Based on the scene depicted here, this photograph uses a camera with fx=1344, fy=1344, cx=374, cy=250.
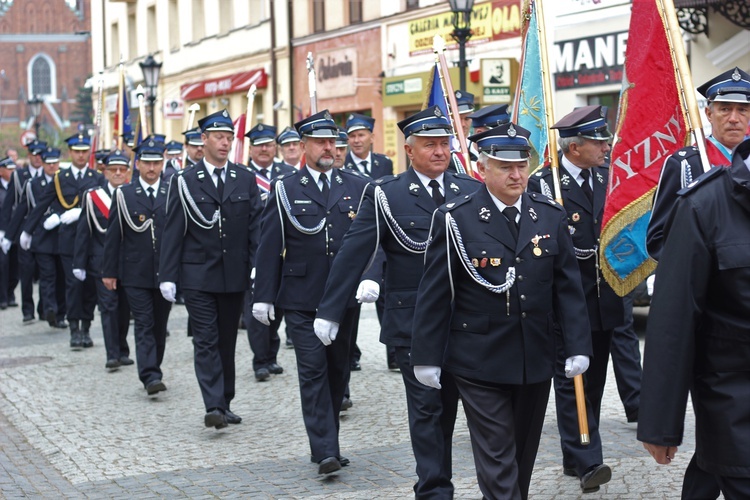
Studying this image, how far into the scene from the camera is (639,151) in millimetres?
7109

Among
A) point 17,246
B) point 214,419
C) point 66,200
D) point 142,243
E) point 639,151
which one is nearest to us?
point 639,151

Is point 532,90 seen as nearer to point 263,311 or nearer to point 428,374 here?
point 263,311

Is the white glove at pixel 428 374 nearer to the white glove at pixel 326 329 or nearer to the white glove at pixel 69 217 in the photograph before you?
the white glove at pixel 326 329

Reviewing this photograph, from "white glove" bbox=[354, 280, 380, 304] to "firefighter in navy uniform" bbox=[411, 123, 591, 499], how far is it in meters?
1.20

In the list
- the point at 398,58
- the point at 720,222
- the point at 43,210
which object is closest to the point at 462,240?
the point at 720,222

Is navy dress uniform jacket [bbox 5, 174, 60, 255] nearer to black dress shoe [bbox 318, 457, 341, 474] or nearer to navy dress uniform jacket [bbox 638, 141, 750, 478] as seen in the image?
black dress shoe [bbox 318, 457, 341, 474]

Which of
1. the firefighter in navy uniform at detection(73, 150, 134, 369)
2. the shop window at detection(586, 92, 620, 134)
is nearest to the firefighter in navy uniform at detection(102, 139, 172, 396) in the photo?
the firefighter in navy uniform at detection(73, 150, 134, 369)

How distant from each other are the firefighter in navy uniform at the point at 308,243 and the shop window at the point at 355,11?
22877 mm

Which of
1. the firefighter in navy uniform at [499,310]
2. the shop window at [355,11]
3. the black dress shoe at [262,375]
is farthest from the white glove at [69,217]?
the shop window at [355,11]

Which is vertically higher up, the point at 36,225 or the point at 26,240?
the point at 36,225

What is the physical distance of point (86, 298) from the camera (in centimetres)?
1441

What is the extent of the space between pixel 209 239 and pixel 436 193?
2.93 metres

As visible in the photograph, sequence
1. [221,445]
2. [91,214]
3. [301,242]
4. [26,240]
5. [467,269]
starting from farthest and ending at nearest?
[26,240] < [91,214] < [221,445] < [301,242] < [467,269]

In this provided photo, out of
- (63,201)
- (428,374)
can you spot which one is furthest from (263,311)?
(63,201)
